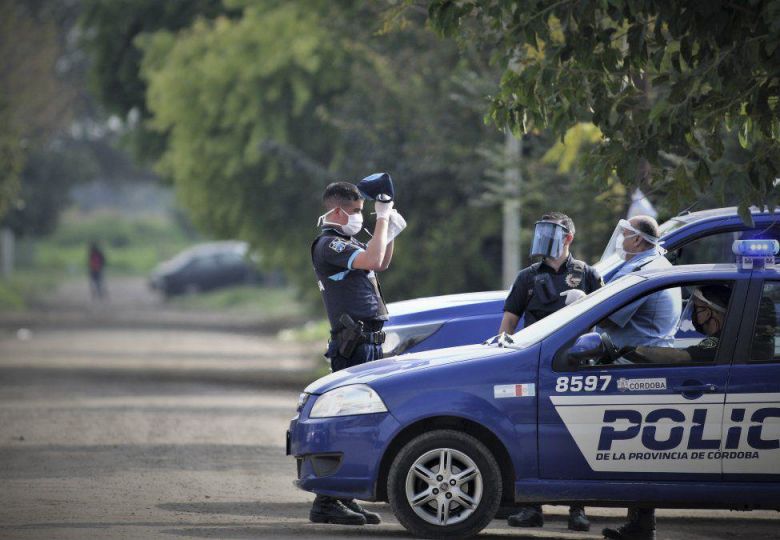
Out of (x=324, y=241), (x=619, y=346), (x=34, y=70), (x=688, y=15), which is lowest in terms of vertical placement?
(x=619, y=346)

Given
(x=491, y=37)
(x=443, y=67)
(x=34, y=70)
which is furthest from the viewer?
(x=34, y=70)

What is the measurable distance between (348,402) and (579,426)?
129cm

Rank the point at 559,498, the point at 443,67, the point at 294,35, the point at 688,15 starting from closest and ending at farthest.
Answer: the point at 559,498 → the point at 688,15 → the point at 443,67 → the point at 294,35

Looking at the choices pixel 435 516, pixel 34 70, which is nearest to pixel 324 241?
pixel 435 516

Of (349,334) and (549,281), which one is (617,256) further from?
(349,334)

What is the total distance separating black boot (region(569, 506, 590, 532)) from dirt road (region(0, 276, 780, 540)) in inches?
4.7

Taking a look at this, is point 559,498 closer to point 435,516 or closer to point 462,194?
point 435,516

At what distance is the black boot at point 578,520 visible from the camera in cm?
999

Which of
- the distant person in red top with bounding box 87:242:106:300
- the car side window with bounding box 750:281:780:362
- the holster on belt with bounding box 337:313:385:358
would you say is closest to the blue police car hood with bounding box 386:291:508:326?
the holster on belt with bounding box 337:313:385:358

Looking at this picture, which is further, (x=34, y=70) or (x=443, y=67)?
(x=34, y=70)

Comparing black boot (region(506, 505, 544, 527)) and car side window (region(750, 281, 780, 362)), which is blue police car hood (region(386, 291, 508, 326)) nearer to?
black boot (region(506, 505, 544, 527))


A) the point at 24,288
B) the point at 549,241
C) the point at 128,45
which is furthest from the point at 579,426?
the point at 24,288

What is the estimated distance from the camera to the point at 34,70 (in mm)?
60875

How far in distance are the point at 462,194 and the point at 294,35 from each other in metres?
4.18
